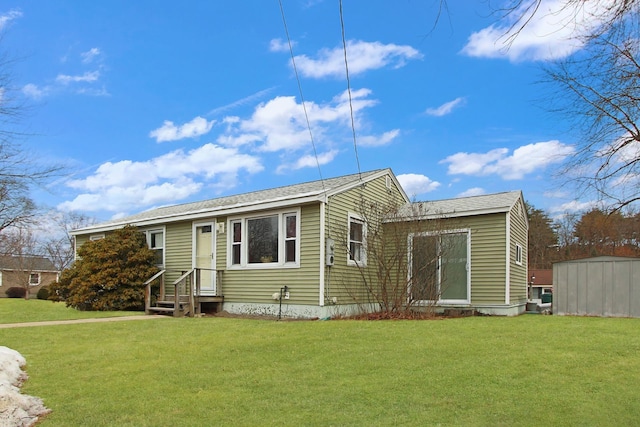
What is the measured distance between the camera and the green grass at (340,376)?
4.49 metres

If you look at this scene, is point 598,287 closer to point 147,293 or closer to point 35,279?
point 147,293

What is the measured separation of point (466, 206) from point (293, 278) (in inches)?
210

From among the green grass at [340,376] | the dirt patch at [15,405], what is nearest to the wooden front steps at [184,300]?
the green grass at [340,376]

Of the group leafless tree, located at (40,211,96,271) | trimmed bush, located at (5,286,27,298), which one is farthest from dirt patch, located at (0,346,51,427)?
leafless tree, located at (40,211,96,271)

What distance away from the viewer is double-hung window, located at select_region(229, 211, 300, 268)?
1286 cm

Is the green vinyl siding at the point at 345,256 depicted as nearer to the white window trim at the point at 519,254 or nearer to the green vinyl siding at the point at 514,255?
the green vinyl siding at the point at 514,255

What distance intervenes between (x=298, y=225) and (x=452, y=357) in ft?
22.4

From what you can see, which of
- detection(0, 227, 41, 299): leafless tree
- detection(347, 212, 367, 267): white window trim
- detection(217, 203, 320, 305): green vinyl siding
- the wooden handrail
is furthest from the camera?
detection(0, 227, 41, 299): leafless tree

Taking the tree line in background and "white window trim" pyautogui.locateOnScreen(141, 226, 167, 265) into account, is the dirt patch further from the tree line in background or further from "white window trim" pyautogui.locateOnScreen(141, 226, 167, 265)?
the tree line in background

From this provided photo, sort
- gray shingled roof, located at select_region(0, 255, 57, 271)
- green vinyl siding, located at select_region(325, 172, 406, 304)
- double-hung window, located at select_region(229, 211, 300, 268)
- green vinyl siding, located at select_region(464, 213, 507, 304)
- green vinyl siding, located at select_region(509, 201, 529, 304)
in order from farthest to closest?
gray shingled roof, located at select_region(0, 255, 57, 271), green vinyl siding, located at select_region(509, 201, 529, 304), double-hung window, located at select_region(229, 211, 300, 268), green vinyl siding, located at select_region(464, 213, 507, 304), green vinyl siding, located at select_region(325, 172, 406, 304)

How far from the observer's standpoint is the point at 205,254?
14.8m

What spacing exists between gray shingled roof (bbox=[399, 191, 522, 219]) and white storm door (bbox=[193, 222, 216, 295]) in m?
5.72

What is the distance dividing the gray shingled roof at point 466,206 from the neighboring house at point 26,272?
124 ft

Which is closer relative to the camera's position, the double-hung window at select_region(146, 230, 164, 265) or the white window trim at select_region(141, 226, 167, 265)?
the white window trim at select_region(141, 226, 167, 265)
